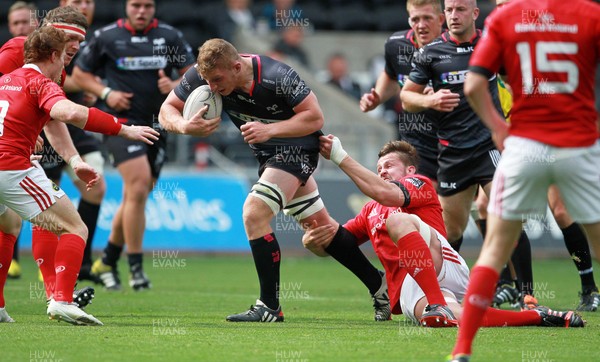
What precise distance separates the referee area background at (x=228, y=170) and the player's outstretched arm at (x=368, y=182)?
633cm

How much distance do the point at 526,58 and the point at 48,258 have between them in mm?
3938

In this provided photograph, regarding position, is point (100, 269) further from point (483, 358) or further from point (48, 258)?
point (483, 358)

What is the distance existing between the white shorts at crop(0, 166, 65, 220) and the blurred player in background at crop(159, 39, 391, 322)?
1.00 meters

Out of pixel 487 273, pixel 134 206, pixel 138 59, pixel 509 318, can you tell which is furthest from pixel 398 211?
pixel 138 59

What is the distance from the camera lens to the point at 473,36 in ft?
25.7

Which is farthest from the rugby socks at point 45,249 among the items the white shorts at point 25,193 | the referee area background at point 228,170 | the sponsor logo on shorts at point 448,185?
the referee area background at point 228,170

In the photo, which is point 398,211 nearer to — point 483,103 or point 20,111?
point 483,103

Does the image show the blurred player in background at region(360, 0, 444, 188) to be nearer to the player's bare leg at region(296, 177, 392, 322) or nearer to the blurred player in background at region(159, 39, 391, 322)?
the player's bare leg at region(296, 177, 392, 322)

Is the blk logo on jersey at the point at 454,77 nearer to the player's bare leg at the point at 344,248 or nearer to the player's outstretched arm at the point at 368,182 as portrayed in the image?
the player's bare leg at the point at 344,248

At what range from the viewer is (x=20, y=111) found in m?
6.23

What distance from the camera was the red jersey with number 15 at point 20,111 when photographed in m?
6.19

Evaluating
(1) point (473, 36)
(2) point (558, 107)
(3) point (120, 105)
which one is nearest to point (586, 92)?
(2) point (558, 107)

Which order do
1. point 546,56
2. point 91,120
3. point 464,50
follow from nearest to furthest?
point 546,56 → point 91,120 → point 464,50

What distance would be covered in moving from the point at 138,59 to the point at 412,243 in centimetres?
506
